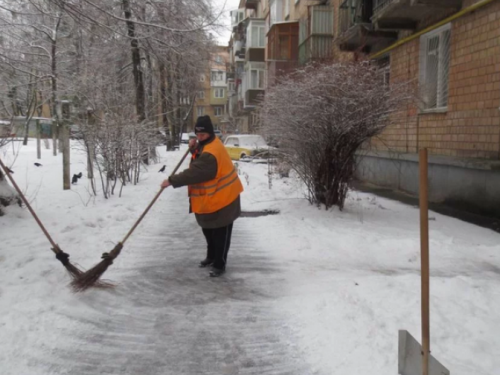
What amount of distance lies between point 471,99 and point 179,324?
788cm

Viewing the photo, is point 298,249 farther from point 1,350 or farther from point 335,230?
point 1,350

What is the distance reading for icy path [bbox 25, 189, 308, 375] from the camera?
3199 millimetres

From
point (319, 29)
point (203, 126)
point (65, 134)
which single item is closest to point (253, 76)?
point (319, 29)

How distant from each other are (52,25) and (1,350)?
993cm

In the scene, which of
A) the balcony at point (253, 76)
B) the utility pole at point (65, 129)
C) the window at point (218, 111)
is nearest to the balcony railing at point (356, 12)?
the utility pole at point (65, 129)

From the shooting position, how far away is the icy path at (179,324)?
320cm

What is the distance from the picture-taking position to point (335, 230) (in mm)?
6727

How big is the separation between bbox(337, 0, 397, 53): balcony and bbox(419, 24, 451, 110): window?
1.55 meters

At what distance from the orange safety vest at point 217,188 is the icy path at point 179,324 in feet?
2.41

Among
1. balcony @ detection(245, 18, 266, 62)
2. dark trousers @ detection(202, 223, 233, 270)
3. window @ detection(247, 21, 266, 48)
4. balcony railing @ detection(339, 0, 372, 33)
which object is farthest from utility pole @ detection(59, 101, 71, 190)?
window @ detection(247, 21, 266, 48)

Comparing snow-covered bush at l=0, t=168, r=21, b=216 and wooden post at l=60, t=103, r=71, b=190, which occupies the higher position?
wooden post at l=60, t=103, r=71, b=190

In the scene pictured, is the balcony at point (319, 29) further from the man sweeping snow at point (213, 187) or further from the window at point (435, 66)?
the man sweeping snow at point (213, 187)

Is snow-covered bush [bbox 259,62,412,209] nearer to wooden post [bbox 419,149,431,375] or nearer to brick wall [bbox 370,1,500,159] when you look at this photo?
brick wall [bbox 370,1,500,159]

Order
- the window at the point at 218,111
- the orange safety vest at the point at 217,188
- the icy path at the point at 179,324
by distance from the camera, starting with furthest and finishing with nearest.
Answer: the window at the point at 218,111
the orange safety vest at the point at 217,188
the icy path at the point at 179,324
